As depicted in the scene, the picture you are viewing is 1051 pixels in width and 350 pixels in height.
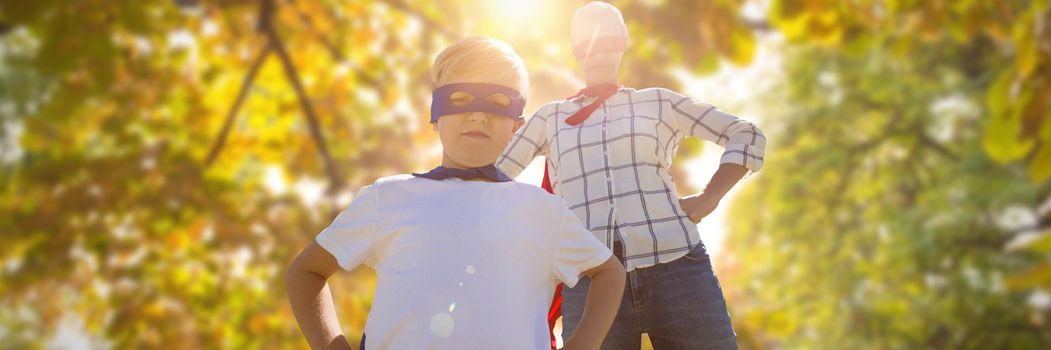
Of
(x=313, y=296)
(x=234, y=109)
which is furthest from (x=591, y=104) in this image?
(x=234, y=109)

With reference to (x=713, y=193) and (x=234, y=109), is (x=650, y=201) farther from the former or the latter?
(x=234, y=109)

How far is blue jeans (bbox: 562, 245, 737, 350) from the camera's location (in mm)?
2441

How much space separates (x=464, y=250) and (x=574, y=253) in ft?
0.81

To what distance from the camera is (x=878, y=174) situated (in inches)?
682

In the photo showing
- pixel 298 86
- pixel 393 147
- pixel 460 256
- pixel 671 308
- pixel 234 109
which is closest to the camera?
pixel 460 256

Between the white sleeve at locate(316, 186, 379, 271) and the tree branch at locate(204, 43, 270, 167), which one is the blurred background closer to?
the tree branch at locate(204, 43, 270, 167)

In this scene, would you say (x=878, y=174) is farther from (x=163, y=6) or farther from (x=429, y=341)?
(x=429, y=341)

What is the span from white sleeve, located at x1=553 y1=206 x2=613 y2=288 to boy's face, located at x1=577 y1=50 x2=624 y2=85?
94 centimetres

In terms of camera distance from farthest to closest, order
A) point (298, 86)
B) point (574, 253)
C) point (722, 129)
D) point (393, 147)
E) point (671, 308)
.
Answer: point (393, 147) < point (298, 86) < point (722, 129) < point (671, 308) < point (574, 253)

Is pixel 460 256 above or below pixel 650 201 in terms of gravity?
below

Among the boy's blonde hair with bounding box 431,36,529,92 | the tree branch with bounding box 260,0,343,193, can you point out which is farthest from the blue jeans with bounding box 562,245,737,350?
the tree branch with bounding box 260,0,343,193

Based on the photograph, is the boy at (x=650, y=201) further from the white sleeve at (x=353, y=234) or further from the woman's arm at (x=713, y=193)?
the white sleeve at (x=353, y=234)

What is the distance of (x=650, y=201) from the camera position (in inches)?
97.8

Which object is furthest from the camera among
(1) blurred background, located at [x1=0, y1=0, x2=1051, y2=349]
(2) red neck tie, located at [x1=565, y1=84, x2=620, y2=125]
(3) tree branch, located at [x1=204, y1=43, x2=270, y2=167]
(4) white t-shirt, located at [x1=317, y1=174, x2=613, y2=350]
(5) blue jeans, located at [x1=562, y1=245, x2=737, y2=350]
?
(3) tree branch, located at [x1=204, y1=43, x2=270, y2=167]
